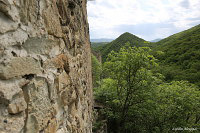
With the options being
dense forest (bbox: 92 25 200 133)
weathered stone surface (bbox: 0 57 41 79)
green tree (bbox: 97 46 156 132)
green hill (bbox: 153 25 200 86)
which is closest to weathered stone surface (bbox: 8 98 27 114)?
weathered stone surface (bbox: 0 57 41 79)

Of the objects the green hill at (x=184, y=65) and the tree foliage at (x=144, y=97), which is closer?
the tree foliage at (x=144, y=97)

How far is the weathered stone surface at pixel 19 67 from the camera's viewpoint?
798mm

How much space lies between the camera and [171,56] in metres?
28.0

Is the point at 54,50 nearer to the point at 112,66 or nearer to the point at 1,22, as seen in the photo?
the point at 1,22

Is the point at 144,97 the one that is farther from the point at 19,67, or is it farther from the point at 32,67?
the point at 19,67

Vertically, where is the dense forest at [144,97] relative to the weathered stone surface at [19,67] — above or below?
below

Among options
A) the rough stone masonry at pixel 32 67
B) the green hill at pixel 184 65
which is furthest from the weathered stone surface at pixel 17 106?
the green hill at pixel 184 65

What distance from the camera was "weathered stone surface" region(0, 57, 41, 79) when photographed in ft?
2.62

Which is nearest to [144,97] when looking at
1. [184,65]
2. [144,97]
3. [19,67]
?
[144,97]

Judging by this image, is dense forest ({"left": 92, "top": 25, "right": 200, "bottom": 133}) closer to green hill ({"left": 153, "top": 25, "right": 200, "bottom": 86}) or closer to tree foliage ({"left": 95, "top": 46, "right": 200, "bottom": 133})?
tree foliage ({"left": 95, "top": 46, "right": 200, "bottom": 133})

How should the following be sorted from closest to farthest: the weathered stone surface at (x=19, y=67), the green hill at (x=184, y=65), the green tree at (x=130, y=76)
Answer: the weathered stone surface at (x=19, y=67) < the green tree at (x=130, y=76) < the green hill at (x=184, y=65)

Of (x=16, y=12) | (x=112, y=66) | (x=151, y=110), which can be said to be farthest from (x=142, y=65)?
(x=16, y=12)

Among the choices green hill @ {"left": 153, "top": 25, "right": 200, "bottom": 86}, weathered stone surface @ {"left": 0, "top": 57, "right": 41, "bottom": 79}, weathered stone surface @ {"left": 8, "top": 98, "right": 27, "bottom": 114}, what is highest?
weathered stone surface @ {"left": 0, "top": 57, "right": 41, "bottom": 79}

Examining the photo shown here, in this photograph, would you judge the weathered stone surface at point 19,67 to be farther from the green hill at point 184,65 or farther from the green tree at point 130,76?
the green hill at point 184,65
